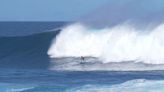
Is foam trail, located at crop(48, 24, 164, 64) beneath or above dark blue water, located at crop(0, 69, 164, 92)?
above

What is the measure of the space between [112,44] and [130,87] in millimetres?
10089

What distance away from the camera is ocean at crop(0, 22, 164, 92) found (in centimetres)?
1680

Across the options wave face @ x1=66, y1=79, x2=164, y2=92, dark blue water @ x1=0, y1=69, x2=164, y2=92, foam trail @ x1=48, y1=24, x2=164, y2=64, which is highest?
foam trail @ x1=48, y1=24, x2=164, y2=64

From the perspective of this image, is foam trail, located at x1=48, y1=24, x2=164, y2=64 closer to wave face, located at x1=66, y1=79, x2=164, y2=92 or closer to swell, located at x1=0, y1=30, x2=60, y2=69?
swell, located at x1=0, y1=30, x2=60, y2=69

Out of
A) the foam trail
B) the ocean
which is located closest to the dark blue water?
the ocean

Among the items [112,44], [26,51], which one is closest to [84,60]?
[112,44]

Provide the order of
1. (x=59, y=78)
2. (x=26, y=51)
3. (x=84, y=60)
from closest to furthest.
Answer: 1. (x=59, y=78)
2. (x=84, y=60)
3. (x=26, y=51)

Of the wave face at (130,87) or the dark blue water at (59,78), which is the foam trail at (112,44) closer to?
the dark blue water at (59,78)

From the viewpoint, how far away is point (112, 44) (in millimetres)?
25656

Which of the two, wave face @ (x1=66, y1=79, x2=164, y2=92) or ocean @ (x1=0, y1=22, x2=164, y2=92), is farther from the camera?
ocean @ (x1=0, y1=22, x2=164, y2=92)

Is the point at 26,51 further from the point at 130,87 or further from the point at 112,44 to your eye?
the point at 130,87

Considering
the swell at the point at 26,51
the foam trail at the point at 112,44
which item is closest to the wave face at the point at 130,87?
the swell at the point at 26,51

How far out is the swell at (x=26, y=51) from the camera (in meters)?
23.8

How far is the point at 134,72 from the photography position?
1975 cm
